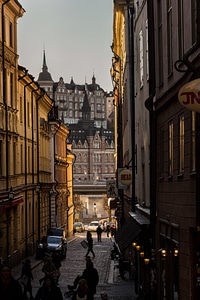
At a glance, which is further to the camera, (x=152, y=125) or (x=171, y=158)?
(x=152, y=125)

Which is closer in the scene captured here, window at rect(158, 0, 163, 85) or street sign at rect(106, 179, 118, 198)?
window at rect(158, 0, 163, 85)

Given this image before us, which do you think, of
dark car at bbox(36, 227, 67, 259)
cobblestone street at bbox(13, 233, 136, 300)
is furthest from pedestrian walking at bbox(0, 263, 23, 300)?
dark car at bbox(36, 227, 67, 259)

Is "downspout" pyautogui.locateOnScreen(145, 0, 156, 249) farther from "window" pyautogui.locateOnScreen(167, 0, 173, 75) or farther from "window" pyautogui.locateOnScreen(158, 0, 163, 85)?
"window" pyautogui.locateOnScreen(167, 0, 173, 75)

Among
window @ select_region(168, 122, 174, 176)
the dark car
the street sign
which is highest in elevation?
window @ select_region(168, 122, 174, 176)

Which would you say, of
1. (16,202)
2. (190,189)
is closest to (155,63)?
(190,189)

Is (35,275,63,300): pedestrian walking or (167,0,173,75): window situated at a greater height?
(167,0,173,75): window

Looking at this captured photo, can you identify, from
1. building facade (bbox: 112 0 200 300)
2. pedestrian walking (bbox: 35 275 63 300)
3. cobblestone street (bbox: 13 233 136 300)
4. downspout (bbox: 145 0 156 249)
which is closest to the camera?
pedestrian walking (bbox: 35 275 63 300)

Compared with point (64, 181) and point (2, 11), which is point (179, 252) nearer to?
point (2, 11)

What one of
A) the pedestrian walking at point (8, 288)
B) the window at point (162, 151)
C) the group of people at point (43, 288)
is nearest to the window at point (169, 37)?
the window at point (162, 151)

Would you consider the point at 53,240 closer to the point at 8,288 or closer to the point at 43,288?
the point at 43,288

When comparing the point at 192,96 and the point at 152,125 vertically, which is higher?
the point at 152,125

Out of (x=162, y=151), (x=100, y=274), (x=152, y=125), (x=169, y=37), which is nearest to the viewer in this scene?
(x=169, y=37)

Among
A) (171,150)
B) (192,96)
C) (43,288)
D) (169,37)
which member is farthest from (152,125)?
(192,96)

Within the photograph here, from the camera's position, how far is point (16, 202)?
39.2 meters
